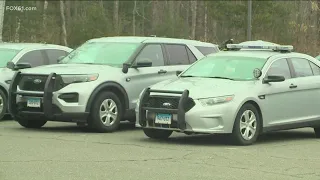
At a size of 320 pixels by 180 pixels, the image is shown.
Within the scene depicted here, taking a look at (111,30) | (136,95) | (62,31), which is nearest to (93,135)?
(136,95)

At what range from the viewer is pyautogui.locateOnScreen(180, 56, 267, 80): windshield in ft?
42.7

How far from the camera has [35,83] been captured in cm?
1410

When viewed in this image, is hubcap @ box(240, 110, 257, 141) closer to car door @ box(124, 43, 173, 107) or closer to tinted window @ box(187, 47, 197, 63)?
car door @ box(124, 43, 173, 107)

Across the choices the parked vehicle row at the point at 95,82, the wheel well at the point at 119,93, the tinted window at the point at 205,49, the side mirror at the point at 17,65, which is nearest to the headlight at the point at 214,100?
the parked vehicle row at the point at 95,82

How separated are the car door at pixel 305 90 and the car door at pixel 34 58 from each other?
5735 millimetres

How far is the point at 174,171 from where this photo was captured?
9680mm

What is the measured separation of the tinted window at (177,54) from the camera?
15.7 metres

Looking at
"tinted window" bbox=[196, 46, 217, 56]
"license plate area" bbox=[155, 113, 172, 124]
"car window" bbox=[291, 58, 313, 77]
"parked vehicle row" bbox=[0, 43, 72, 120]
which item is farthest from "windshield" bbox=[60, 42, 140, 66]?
"car window" bbox=[291, 58, 313, 77]

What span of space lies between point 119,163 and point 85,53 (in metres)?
5.49

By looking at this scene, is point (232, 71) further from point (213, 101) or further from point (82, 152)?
point (82, 152)

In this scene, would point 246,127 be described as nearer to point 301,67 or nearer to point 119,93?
point 301,67

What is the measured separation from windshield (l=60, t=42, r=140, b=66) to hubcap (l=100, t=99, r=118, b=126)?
88 centimetres

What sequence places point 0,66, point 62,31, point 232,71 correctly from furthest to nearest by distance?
point 62,31 → point 0,66 → point 232,71

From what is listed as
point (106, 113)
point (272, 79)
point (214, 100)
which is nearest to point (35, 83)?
point (106, 113)
